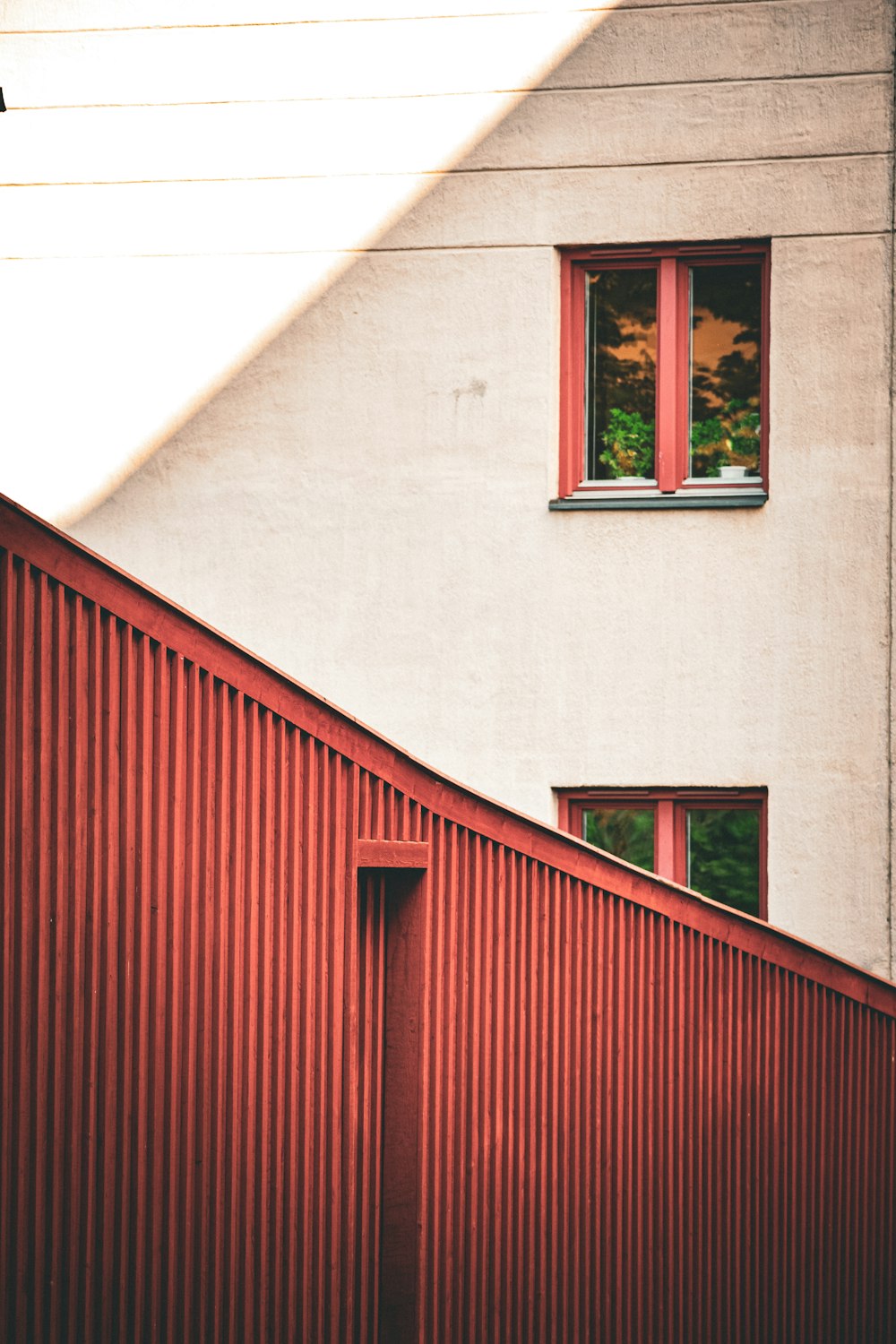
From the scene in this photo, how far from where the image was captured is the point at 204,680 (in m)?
5.43

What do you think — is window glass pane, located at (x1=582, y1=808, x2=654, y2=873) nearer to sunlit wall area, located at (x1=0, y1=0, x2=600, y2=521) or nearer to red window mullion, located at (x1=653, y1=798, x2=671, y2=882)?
red window mullion, located at (x1=653, y1=798, x2=671, y2=882)

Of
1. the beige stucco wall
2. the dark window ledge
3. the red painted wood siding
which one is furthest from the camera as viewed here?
the dark window ledge

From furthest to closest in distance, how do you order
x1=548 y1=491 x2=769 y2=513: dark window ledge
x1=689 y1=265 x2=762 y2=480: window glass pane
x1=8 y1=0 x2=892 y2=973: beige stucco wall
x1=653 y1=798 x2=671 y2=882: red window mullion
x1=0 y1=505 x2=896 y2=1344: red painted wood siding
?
x1=689 y1=265 x2=762 y2=480: window glass pane → x1=653 y1=798 x2=671 y2=882: red window mullion → x1=548 y1=491 x2=769 y2=513: dark window ledge → x1=8 y1=0 x2=892 y2=973: beige stucco wall → x1=0 y1=505 x2=896 y2=1344: red painted wood siding

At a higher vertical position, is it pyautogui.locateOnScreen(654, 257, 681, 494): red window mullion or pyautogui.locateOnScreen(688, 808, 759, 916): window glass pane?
pyautogui.locateOnScreen(654, 257, 681, 494): red window mullion

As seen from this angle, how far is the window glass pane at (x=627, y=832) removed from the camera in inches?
344

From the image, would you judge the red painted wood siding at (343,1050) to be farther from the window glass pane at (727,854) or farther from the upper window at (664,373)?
the upper window at (664,373)

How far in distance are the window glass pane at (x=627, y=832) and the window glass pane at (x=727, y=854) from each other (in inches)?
9.2

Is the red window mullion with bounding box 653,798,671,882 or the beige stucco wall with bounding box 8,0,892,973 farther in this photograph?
the red window mullion with bounding box 653,798,671,882

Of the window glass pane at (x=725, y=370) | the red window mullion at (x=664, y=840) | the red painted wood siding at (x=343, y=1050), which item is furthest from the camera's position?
the window glass pane at (x=725, y=370)

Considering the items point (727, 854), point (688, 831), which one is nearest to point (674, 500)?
point (688, 831)

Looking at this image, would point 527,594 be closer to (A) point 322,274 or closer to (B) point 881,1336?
(A) point 322,274

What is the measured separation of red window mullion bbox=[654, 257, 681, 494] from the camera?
344 inches

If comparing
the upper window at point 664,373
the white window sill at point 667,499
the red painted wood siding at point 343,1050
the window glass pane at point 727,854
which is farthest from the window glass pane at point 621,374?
the red painted wood siding at point 343,1050

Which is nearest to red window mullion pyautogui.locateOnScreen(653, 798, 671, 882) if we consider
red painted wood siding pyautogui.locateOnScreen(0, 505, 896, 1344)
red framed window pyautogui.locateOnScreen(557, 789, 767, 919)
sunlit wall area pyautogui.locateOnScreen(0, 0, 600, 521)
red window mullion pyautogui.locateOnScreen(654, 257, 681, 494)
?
red framed window pyautogui.locateOnScreen(557, 789, 767, 919)
